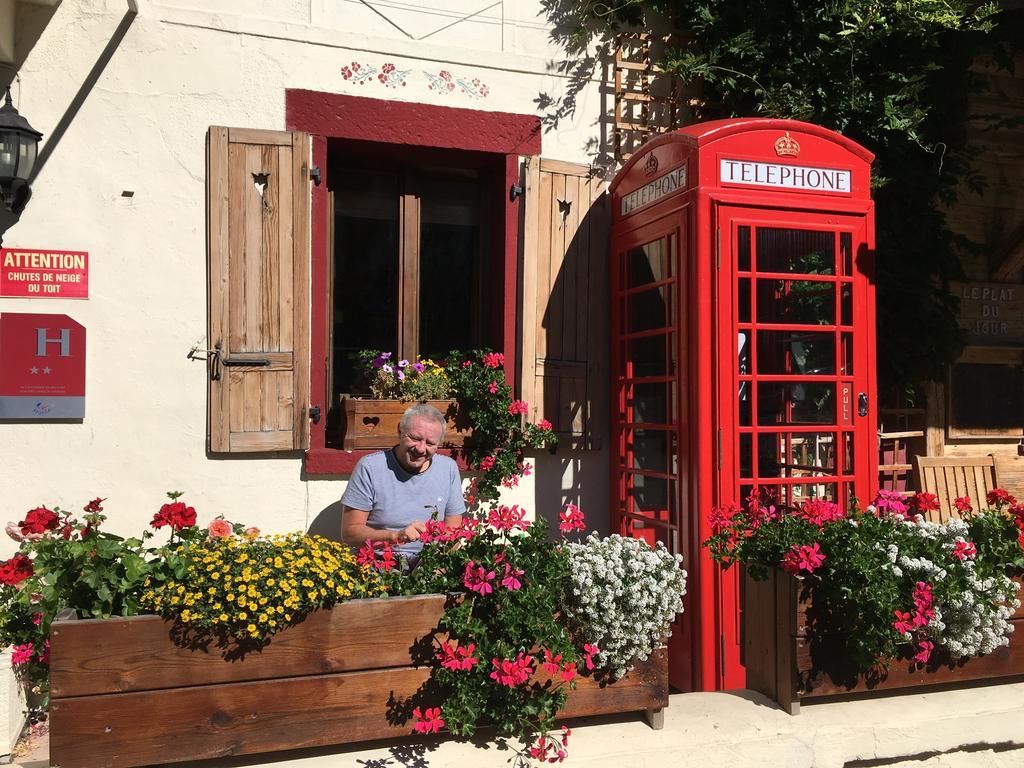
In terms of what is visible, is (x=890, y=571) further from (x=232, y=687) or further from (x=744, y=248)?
(x=232, y=687)

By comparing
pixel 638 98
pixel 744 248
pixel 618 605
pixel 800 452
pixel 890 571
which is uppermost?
pixel 638 98

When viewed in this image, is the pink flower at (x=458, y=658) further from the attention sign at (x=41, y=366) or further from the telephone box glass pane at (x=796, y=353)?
the attention sign at (x=41, y=366)

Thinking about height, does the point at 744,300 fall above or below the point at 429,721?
above

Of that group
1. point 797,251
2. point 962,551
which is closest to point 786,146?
point 797,251

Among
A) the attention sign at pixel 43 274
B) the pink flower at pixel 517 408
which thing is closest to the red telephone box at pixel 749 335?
the pink flower at pixel 517 408

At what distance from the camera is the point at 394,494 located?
439 cm

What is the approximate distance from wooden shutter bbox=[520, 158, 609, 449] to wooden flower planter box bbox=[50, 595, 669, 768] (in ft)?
8.53

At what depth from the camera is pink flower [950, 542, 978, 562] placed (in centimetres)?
351

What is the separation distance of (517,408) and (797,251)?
187 centimetres

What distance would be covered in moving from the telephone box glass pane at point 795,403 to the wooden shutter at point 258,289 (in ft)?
8.63

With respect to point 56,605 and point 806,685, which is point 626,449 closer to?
point 806,685

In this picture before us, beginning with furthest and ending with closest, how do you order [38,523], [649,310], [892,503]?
[649,310] → [892,503] → [38,523]

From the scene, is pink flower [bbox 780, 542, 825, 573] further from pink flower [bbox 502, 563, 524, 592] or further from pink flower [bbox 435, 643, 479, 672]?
pink flower [bbox 435, 643, 479, 672]

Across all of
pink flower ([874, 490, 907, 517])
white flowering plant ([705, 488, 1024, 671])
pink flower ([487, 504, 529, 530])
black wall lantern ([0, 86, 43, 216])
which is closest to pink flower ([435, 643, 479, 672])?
pink flower ([487, 504, 529, 530])
